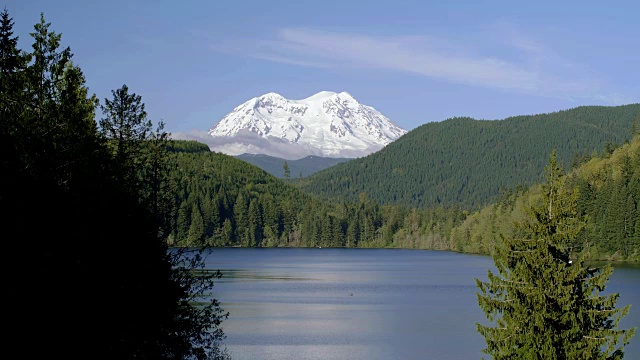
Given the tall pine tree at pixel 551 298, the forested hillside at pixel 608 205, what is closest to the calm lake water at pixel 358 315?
the forested hillside at pixel 608 205

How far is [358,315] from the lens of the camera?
6650 centimetres

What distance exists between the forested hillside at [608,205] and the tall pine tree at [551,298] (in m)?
88.9

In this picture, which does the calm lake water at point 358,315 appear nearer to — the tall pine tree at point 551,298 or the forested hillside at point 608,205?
the forested hillside at point 608,205

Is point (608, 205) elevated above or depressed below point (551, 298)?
above

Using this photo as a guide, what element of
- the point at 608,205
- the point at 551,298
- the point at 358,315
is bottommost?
the point at 358,315

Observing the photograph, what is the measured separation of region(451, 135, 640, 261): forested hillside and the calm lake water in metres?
17.0

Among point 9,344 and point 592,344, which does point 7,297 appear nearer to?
point 9,344

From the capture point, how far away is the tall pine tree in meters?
25.4

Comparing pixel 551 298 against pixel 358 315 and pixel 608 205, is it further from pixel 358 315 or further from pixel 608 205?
pixel 608 205

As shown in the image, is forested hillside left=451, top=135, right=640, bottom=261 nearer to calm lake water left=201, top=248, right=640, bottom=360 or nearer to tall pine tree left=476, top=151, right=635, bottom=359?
calm lake water left=201, top=248, right=640, bottom=360

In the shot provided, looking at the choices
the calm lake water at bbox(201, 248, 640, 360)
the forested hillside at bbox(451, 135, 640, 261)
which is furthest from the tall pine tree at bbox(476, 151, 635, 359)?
the forested hillside at bbox(451, 135, 640, 261)

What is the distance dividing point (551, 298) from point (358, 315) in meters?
41.4

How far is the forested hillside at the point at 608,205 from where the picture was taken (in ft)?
424

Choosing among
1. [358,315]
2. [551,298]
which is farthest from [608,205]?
[551,298]
